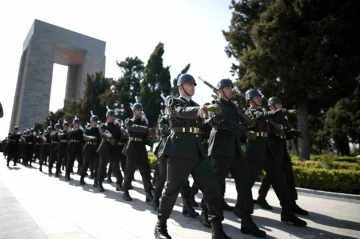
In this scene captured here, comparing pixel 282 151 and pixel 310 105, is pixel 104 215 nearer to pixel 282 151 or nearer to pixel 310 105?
pixel 282 151

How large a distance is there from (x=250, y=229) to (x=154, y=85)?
79.4 feet

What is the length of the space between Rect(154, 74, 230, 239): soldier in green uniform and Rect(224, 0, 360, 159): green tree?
1216 centimetres

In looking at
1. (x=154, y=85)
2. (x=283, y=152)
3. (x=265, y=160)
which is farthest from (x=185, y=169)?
(x=154, y=85)

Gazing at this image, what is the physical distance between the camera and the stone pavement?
3.58 metres

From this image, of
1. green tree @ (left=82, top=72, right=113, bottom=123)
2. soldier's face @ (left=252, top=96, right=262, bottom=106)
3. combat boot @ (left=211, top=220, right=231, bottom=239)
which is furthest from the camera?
green tree @ (left=82, top=72, right=113, bottom=123)

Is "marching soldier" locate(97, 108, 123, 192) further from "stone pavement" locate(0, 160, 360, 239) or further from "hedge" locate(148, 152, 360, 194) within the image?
"hedge" locate(148, 152, 360, 194)

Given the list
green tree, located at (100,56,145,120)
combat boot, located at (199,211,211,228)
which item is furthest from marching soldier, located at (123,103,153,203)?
green tree, located at (100,56,145,120)

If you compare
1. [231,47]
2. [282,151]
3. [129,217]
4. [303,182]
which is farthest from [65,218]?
[231,47]

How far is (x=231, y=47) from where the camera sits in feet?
69.3

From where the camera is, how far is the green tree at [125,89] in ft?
98.2

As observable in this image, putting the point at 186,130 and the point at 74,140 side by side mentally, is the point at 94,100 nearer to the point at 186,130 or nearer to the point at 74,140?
the point at 74,140

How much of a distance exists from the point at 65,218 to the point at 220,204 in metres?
2.55

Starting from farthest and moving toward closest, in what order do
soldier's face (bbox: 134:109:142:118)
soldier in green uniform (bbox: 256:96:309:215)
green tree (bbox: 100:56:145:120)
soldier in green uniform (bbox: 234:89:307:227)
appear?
green tree (bbox: 100:56:145:120) < soldier's face (bbox: 134:109:142:118) < soldier in green uniform (bbox: 256:96:309:215) < soldier in green uniform (bbox: 234:89:307:227)

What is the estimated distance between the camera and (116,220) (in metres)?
4.26
